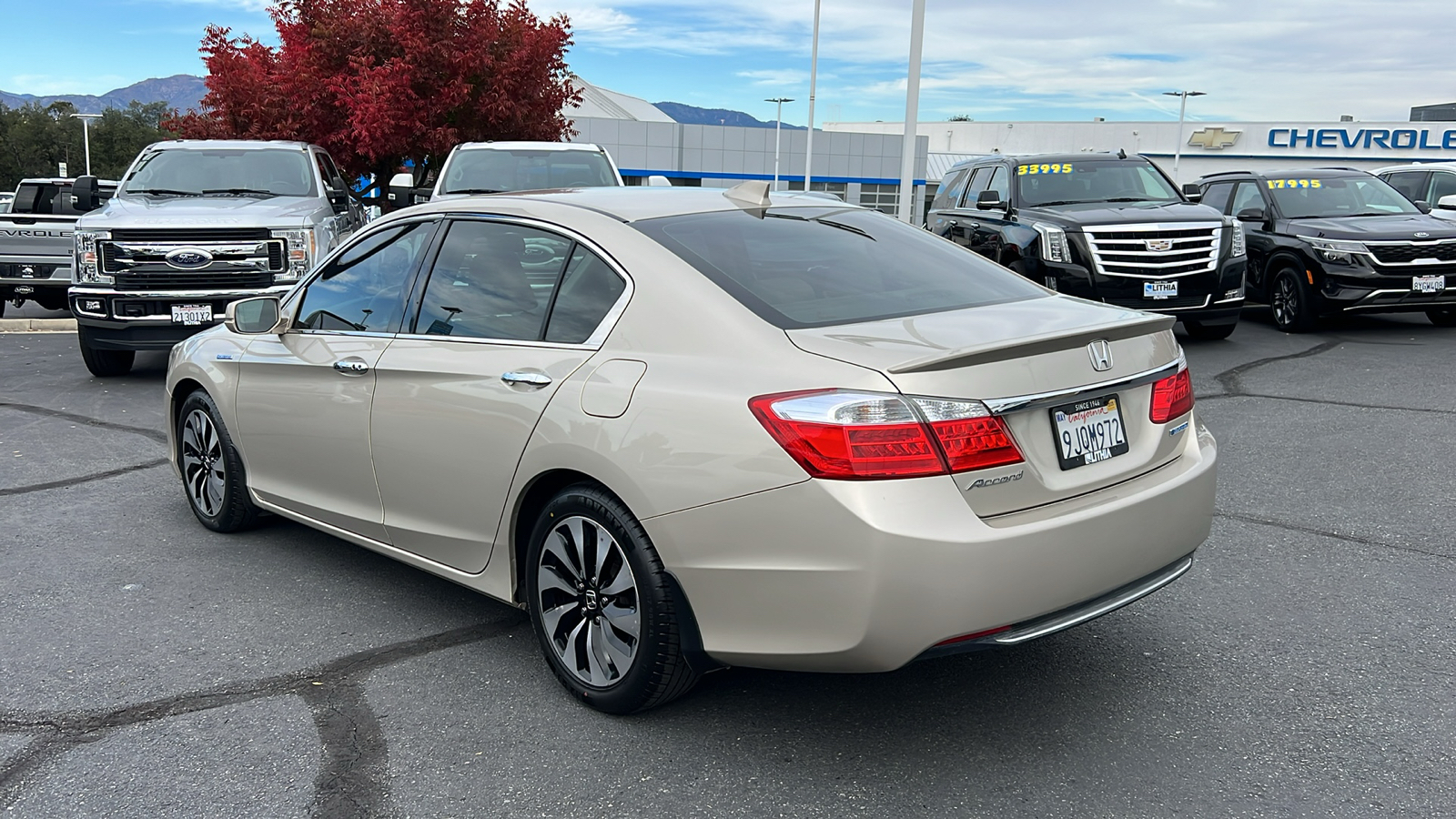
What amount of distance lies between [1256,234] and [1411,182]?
5.92 metres

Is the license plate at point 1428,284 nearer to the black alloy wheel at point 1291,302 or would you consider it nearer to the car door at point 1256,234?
the black alloy wheel at point 1291,302

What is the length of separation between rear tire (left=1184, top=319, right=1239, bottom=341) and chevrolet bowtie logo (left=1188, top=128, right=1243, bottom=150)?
213 feet

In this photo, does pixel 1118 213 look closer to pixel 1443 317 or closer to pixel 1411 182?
pixel 1443 317

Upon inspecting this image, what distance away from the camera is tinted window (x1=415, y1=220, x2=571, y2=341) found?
4.02 m

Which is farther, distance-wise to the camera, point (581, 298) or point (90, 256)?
point (90, 256)

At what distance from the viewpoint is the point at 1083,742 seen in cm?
352

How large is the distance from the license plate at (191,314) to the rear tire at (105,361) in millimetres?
827

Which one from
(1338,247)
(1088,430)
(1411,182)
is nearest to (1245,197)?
(1338,247)

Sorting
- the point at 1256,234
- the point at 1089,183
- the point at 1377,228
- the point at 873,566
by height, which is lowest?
the point at 873,566

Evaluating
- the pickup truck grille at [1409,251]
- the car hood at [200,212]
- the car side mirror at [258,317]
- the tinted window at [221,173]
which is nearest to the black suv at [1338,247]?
the pickup truck grille at [1409,251]

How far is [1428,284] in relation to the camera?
12227 millimetres

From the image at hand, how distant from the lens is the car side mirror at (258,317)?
5.15 meters

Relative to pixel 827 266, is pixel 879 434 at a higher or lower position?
lower

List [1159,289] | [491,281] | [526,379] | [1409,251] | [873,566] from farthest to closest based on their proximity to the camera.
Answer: [1409,251] → [1159,289] → [491,281] → [526,379] → [873,566]
